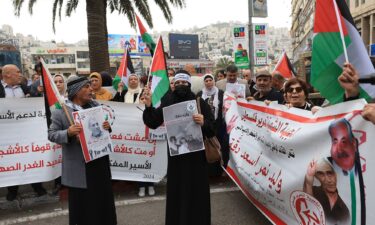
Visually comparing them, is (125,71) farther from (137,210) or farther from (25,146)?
(137,210)

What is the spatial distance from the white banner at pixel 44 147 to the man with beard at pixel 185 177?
157 cm

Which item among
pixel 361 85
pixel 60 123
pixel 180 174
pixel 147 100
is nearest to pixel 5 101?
pixel 60 123

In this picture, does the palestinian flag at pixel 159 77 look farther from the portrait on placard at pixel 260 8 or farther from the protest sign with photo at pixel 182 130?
the portrait on placard at pixel 260 8

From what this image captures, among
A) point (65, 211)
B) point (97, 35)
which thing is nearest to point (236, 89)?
point (65, 211)

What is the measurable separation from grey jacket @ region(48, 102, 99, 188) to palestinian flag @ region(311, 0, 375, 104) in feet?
7.03

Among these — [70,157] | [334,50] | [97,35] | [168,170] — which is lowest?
[168,170]

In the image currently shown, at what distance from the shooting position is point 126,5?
41.0 feet

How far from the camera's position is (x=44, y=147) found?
188 inches

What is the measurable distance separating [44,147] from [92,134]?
183 centimetres

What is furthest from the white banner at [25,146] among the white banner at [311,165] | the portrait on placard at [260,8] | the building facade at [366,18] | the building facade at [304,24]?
the building facade at [304,24]

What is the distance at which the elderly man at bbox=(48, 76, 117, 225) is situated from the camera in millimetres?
3232

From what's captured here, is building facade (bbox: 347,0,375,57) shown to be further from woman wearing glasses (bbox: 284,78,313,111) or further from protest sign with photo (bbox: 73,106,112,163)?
protest sign with photo (bbox: 73,106,112,163)

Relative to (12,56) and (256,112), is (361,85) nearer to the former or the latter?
(256,112)

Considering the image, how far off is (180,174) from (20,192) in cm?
290
